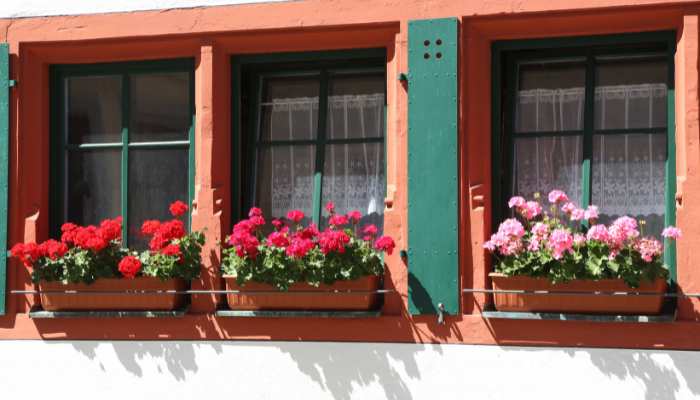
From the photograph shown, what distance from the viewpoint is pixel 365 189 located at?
7398 mm

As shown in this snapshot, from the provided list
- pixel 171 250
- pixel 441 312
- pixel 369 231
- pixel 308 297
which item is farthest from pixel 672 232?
pixel 171 250

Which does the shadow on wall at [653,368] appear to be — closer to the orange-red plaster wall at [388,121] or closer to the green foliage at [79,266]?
the orange-red plaster wall at [388,121]

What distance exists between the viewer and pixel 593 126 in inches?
277

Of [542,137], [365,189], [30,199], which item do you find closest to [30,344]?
[30,199]

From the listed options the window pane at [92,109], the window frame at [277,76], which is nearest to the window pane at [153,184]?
the window pane at [92,109]

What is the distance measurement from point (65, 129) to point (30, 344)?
1.51 metres

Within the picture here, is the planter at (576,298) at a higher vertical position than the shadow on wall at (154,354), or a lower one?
higher

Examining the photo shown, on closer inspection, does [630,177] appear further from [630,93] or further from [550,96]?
[550,96]

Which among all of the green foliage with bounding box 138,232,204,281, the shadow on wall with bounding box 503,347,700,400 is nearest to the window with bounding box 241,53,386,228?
the green foliage with bounding box 138,232,204,281

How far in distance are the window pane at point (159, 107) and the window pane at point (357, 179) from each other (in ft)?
3.42

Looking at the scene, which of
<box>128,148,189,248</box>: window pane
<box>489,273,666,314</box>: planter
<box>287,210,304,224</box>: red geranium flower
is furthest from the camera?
<box>128,148,189,248</box>: window pane

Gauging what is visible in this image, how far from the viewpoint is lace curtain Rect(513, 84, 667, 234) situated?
689 centimetres

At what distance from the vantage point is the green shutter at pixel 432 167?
6.86 m

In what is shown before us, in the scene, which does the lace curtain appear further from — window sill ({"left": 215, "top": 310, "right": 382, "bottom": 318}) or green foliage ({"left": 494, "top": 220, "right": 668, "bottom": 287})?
window sill ({"left": 215, "top": 310, "right": 382, "bottom": 318})
